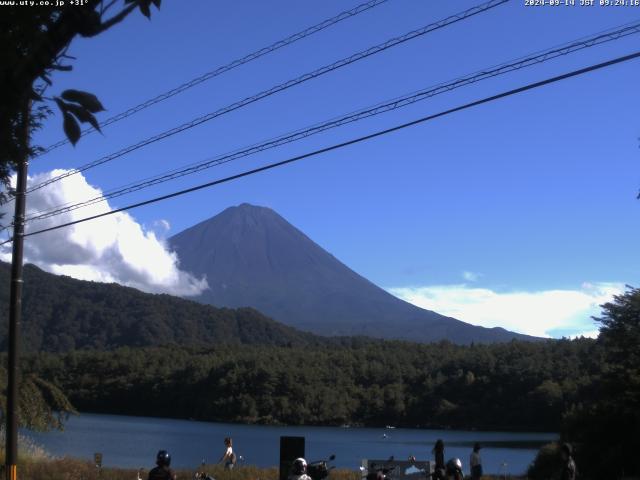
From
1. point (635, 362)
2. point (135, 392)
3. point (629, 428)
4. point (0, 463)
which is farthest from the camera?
point (135, 392)

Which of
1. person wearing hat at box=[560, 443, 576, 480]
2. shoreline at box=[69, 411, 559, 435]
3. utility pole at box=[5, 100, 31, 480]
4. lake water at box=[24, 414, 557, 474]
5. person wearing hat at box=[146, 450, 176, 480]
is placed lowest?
shoreline at box=[69, 411, 559, 435]

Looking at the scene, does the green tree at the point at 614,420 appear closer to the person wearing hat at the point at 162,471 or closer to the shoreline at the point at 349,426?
the person wearing hat at the point at 162,471

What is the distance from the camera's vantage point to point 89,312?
159 meters

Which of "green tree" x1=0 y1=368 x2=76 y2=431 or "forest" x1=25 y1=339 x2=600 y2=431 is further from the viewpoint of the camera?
"forest" x1=25 y1=339 x2=600 y2=431

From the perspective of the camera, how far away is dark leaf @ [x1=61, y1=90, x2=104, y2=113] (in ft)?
11.4

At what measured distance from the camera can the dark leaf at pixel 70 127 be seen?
3.50 m

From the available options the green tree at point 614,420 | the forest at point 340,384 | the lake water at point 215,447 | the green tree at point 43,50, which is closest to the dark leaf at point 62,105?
the green tree at point 43,50

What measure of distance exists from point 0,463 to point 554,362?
214 ft

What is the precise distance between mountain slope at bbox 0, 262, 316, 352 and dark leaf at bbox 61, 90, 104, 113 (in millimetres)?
137064

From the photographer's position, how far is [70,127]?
3.50m

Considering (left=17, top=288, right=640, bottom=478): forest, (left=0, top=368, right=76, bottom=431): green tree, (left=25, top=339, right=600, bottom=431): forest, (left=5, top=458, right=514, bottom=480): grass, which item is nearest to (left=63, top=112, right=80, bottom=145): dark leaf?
(left=5, top=458, right=514, bottom=480): grass

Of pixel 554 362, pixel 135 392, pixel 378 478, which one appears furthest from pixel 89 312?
pixel 378 478

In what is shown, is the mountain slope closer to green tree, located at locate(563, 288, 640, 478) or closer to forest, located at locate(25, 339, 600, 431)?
forest, located at locate(25, 339, 600, 431)

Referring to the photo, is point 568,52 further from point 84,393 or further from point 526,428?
point 84,393
